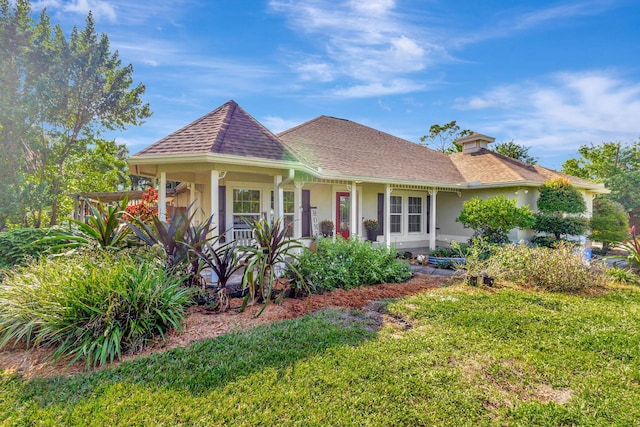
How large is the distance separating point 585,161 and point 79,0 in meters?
36.7

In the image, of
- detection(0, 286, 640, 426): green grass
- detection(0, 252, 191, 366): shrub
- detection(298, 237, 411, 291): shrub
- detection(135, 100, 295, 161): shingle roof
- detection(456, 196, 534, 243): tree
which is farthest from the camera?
detection(456, 196, 534, 243): tree

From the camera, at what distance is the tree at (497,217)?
10328mm

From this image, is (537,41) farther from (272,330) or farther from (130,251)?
(130,251)

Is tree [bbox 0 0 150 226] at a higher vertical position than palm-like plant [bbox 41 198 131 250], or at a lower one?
higher

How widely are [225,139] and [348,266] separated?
4.10 m

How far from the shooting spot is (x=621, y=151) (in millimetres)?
24406

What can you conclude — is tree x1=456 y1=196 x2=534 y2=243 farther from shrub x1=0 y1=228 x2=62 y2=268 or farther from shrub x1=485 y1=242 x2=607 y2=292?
shrub x1=0 y1=228 x2=62 y2=268

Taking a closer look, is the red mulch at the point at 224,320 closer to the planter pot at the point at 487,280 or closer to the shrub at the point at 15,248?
the planter pot at the point at 487,280

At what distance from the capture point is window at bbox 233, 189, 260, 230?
9.86 m

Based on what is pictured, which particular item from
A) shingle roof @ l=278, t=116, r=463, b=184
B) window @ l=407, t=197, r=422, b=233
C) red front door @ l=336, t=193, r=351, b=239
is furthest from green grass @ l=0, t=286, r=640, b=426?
window @ l=407, t=197, r=422, b=233

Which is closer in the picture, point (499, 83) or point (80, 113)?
point (499, 83)

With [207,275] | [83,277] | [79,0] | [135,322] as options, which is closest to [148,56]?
[79,0]

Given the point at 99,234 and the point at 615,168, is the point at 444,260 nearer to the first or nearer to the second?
the point at 99,234

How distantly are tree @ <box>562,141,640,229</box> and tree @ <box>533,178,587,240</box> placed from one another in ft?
43.3
